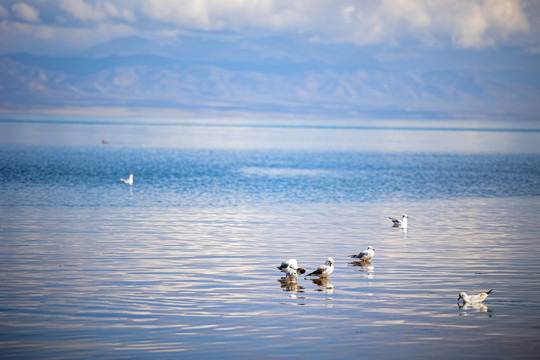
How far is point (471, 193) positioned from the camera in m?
43.5

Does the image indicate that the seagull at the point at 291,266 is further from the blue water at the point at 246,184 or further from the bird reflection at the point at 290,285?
the blue water at the point at 246,184

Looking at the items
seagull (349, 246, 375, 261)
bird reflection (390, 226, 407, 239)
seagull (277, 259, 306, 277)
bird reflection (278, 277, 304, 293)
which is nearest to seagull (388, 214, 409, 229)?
bird reflection (390, 226, 407, 239)

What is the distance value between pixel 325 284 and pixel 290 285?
0.96 m

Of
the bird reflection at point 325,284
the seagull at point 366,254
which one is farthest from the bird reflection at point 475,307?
the seagull at point 366,254

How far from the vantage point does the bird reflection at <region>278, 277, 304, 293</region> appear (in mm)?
16938

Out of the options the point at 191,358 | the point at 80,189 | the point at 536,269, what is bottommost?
the point at 191,358

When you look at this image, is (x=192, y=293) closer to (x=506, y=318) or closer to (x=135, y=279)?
(x=135, y=279)

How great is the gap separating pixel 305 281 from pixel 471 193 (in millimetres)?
28105

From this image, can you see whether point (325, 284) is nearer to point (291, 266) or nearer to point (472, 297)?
point (291, 266)

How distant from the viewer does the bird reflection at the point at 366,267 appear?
18.6 meters

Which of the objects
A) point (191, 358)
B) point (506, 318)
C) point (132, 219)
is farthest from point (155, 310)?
point (132, 219)

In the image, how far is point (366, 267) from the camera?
19734mm

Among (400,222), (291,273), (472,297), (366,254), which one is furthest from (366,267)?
(400,222)

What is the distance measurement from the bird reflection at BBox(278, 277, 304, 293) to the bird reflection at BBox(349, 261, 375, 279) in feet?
6.99
